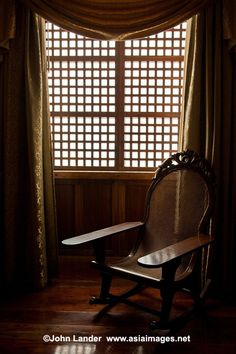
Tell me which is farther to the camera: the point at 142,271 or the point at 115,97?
the point at 115,97

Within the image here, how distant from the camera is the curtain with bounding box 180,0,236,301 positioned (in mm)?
2535

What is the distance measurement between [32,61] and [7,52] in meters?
0.17

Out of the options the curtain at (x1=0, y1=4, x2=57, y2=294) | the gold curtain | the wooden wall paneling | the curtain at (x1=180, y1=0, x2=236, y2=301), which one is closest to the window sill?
the wooden wall paneling

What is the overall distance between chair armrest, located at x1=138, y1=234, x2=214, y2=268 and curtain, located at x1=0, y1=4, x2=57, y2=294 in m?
1.05

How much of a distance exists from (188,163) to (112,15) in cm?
111

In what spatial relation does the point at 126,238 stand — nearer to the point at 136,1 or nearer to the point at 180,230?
the point at 180,230

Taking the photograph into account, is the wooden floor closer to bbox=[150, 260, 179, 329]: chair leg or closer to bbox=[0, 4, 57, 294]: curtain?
bbox=[150, 260, 179, 329]: chair leg

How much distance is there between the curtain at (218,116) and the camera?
2535 mm

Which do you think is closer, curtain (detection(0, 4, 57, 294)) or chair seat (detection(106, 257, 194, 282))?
chair seat (detection(106, 257, 194, 282))

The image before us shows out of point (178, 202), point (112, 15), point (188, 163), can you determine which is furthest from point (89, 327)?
point (112, 15)

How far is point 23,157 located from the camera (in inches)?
109

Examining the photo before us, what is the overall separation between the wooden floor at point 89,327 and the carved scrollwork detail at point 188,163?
2.75 feet

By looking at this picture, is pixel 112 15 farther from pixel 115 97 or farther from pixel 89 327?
pixel 89 327

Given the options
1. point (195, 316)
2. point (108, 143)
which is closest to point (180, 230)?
point (195, 316)
